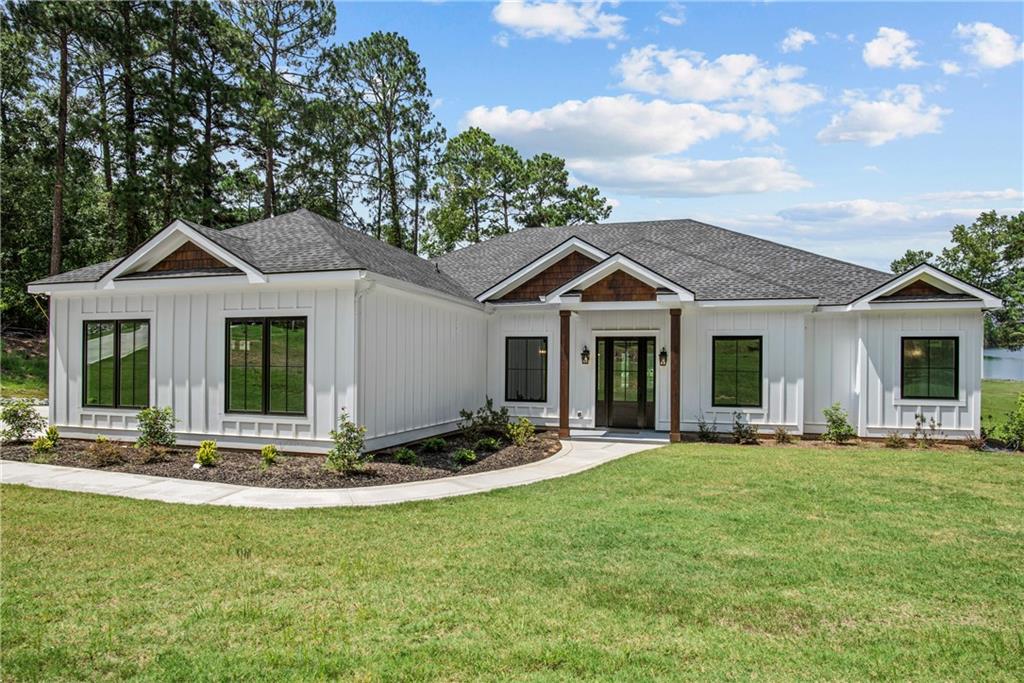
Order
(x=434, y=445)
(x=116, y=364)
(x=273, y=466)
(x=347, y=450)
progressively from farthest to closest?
(x=116, y=364), (x=434, y=445), (x=273, y=466), (x=347, y=450)

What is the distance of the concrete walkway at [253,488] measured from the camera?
7684mm

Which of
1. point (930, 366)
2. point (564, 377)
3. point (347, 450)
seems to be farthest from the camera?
point (564, 377)

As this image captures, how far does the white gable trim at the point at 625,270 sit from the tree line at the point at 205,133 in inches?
762

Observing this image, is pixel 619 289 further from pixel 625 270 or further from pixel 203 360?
pixel 203 360

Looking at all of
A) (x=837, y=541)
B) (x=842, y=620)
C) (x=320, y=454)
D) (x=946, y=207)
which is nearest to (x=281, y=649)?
(x=842, y=620)

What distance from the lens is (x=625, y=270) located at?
13.3 meters

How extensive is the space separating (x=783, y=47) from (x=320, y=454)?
12.2m

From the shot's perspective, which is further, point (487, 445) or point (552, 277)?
point (552, 277)

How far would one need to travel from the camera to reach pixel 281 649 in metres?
3.74

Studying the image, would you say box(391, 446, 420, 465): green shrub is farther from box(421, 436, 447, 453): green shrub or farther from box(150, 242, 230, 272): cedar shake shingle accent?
box(150, 242, 230, 272): cedar shake shingle accent

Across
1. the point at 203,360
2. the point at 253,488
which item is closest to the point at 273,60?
the point at 203,360

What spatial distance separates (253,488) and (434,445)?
3.88m

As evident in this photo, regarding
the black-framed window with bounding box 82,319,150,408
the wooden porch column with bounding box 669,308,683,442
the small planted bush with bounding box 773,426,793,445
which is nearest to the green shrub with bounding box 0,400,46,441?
the black-framed window with bounding box 82,319,150,408

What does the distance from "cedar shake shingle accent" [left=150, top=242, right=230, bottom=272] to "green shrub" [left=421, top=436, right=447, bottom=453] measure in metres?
4.80
